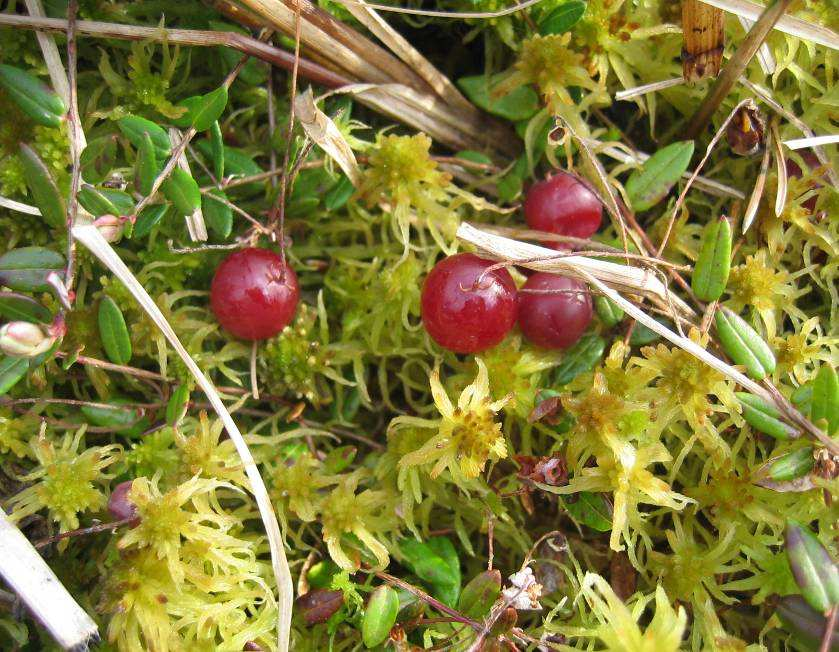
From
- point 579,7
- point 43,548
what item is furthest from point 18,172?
point 579,7

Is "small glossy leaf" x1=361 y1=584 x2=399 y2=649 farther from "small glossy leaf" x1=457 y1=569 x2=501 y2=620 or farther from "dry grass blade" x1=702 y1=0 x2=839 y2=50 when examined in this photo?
"dry grass blade" x1=702 y1=0 x2=839 y2=50

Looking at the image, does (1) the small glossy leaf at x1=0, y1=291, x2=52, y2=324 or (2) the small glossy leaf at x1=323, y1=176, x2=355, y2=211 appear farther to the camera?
(2) the small glossy leaf at x1=323, y1=176, x2=355, y2=211

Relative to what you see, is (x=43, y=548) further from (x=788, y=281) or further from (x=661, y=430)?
(x=788, y=281)

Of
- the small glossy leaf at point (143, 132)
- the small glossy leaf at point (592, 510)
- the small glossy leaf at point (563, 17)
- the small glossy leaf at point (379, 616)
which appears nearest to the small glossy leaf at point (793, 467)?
the small glossy leaf at point (592, 510)

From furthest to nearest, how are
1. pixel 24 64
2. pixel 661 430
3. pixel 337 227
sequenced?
1. pixel 337 227
2. pixel 24 64
3. pixel 661 430

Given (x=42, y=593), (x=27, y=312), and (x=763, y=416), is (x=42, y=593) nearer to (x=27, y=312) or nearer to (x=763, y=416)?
(x=27, y=312)

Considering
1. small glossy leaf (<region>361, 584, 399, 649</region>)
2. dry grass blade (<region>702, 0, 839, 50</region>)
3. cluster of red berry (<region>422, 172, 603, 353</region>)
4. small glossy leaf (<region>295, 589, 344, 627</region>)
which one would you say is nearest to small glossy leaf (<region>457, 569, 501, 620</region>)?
small glossy leaf (<region>361, 584, 399, 649</region>)
